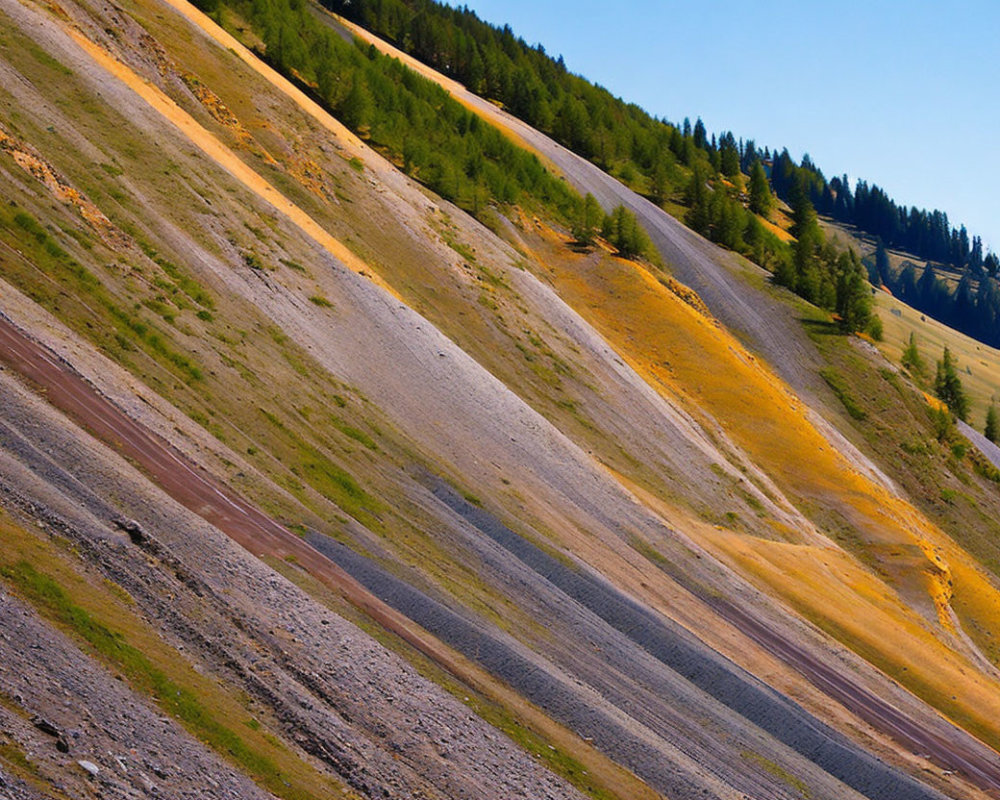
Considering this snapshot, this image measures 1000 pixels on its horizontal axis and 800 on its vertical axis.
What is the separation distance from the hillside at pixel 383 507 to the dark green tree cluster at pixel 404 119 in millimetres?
5394

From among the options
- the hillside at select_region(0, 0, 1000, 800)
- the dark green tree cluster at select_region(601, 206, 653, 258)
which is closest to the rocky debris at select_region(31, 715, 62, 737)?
the hillside at select_region(0, 0, 1000, 800)

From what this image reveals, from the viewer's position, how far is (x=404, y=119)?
83.3 m

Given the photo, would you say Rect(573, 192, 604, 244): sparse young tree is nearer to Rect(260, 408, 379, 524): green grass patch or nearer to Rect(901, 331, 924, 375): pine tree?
Rect(901, 331, 924, 375): pine tree

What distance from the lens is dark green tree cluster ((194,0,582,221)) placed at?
77125 millimetres

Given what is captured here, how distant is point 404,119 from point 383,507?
57047 millimetres

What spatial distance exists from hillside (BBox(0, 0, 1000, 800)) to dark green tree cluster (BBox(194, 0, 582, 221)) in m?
5.39

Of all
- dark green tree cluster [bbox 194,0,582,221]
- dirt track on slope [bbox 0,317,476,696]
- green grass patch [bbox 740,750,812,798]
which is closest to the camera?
dirt track on slope [bbox 0,317,476,696]

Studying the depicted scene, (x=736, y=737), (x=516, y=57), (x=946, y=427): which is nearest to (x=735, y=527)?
(x=736, y=737)

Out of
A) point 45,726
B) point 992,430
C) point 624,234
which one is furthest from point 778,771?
point 992,430

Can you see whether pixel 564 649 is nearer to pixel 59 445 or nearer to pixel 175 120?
pixel 59 445

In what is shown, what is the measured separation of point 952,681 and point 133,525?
36475 mm

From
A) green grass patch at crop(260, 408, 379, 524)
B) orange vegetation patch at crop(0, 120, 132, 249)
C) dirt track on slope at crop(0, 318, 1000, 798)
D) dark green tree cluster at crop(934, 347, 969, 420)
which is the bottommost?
dirt track on slope at crop(0, 318, 1000, 798)

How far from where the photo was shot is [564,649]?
102ft

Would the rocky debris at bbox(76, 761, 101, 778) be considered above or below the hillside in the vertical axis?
below
